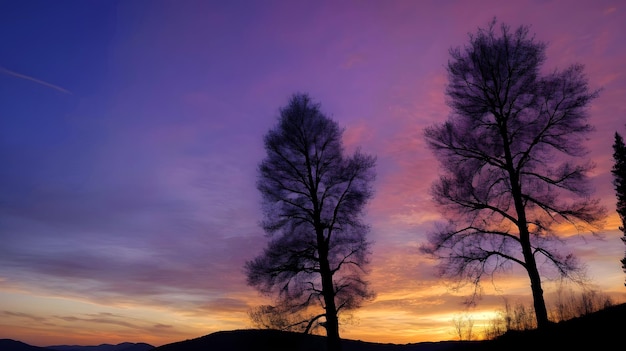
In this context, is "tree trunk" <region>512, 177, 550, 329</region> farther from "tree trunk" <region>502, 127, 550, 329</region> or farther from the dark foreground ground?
the dark foreground ground

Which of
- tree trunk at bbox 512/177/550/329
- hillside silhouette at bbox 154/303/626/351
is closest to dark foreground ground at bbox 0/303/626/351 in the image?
hillside silhouette at bbox 154/303/626/351

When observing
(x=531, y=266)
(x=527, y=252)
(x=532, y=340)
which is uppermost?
(x=527, y=252)

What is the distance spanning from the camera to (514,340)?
12352mm

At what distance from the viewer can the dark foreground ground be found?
31.1ft

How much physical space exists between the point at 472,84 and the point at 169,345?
2162 cm

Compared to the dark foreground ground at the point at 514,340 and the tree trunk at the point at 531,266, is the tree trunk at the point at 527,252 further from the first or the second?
the dark foreground ground at the point at 514,340

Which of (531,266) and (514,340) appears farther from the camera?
(531,266)

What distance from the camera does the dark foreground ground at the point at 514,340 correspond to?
9484 mm

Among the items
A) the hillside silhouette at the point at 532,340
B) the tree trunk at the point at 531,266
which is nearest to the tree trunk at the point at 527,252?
the tree trunk at the point at 531,266

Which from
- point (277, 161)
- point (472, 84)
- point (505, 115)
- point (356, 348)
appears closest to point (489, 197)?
point (505, 115)

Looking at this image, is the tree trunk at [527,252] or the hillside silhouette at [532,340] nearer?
the hillside silhouette at [532,340]

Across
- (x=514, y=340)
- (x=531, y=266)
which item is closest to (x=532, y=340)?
(x=514, y=340)

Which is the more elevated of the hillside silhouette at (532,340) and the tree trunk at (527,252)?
the tree trunk at (527,252)

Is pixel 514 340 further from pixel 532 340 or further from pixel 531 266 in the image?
pixel 531 266
